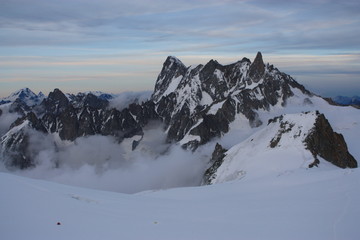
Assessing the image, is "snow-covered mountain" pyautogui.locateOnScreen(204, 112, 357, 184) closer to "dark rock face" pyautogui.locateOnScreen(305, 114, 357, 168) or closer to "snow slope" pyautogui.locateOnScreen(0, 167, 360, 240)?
"dark rock face" pyautogui.locateOnScreen(305, 114, 357, 168)

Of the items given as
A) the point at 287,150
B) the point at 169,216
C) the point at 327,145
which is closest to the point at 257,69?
the point at 327,145

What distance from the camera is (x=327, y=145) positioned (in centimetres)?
5775

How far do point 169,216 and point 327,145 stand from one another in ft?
166

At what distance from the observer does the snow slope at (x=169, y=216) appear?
11.8 metres

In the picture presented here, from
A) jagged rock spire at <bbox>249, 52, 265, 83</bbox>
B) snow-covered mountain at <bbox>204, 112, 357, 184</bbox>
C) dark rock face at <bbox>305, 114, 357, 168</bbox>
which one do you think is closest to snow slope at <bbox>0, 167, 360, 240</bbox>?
snow-covered mountain at <bbox>204, 112, 357, 184</bbox>

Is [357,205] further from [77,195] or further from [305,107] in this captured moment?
[305,107]

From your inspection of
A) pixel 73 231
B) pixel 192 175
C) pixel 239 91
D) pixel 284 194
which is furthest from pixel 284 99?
pixel 73 231

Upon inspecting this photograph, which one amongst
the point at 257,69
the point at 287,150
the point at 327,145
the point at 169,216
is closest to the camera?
the point at 169,216

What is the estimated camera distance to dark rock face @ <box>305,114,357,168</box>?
2136 inches

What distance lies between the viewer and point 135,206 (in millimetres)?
16531

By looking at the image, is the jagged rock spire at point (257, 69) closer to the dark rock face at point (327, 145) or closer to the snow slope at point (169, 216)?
the dark rock face at point (327, 145)

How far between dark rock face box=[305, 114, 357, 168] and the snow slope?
36011mm

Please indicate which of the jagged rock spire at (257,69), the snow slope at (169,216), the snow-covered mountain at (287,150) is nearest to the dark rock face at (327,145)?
the snow-covered mountain at (287,150)

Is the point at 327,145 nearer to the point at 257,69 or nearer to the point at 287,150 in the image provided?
the point at 287,150
